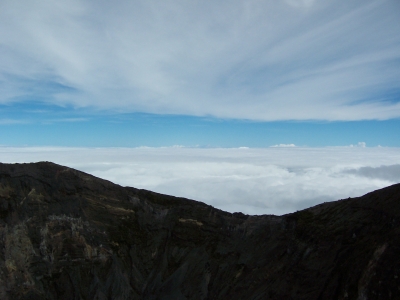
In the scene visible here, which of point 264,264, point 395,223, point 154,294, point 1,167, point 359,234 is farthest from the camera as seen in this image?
point 1,167

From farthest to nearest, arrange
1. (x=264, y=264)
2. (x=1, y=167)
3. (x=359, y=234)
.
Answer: (x=1, y=167), (x=264, y=264), (x=359, y=234)

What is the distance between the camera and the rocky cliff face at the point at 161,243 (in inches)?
890

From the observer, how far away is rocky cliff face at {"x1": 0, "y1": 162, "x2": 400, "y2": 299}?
890 inches

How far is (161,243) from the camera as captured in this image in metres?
31.5

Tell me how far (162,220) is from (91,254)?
7.56 meters

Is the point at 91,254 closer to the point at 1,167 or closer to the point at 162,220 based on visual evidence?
the point at 162,220

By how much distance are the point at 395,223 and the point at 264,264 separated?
10.6 m

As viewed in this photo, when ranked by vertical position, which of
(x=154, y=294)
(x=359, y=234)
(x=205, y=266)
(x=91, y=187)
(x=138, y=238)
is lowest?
(x=154, y=294)

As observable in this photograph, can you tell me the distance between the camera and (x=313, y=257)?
76.4 ft

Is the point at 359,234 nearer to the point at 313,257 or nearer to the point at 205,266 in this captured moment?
the point at 313,257

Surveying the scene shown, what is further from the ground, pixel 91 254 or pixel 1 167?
pixel 1 167

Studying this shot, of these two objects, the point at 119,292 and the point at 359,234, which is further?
the point at 119,292

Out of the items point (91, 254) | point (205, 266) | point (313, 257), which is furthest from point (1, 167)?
point (313, 257)

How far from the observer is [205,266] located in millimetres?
29000
